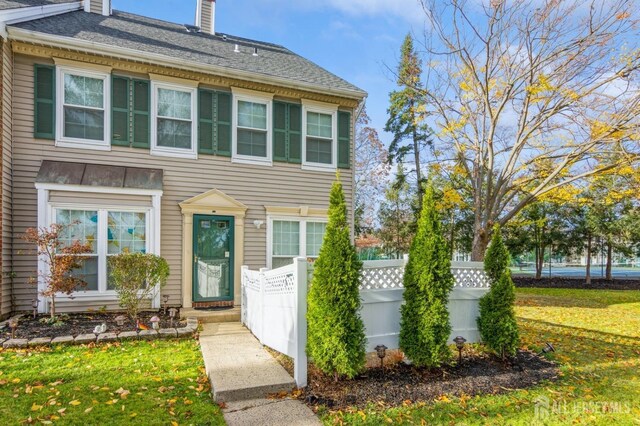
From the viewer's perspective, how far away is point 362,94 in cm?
881

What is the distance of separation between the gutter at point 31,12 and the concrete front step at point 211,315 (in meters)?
5.90

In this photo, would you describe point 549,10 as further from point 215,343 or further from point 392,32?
point 215,343

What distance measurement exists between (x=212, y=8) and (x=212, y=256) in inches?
304

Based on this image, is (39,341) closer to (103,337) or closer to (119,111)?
(103,337)

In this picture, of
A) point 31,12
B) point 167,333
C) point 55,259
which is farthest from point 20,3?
point 167,333

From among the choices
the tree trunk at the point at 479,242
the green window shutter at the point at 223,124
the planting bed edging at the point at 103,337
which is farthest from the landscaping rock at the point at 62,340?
the tree trunk at the point at 479,242

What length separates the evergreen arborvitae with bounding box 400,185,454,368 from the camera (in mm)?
4227

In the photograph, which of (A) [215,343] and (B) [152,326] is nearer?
(A) [215,343]

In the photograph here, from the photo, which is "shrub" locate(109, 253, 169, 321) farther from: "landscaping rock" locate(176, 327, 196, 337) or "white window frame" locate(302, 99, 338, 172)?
"white window frame" locate(302, 99, 338, 172)

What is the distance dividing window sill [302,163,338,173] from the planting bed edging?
448 cm

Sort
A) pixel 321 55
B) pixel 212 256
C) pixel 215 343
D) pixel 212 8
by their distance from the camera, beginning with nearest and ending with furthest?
pixel 215 343 → pixel 212 256 → pixel 212 8 → pixel 321 55

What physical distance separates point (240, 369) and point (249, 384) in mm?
501

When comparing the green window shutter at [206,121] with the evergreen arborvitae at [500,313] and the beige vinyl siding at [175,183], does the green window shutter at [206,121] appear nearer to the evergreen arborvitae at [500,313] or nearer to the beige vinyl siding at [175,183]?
the beige vinyl siding at [175,183]

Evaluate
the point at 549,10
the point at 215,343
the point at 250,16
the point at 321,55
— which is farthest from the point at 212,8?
the point at 215,343
